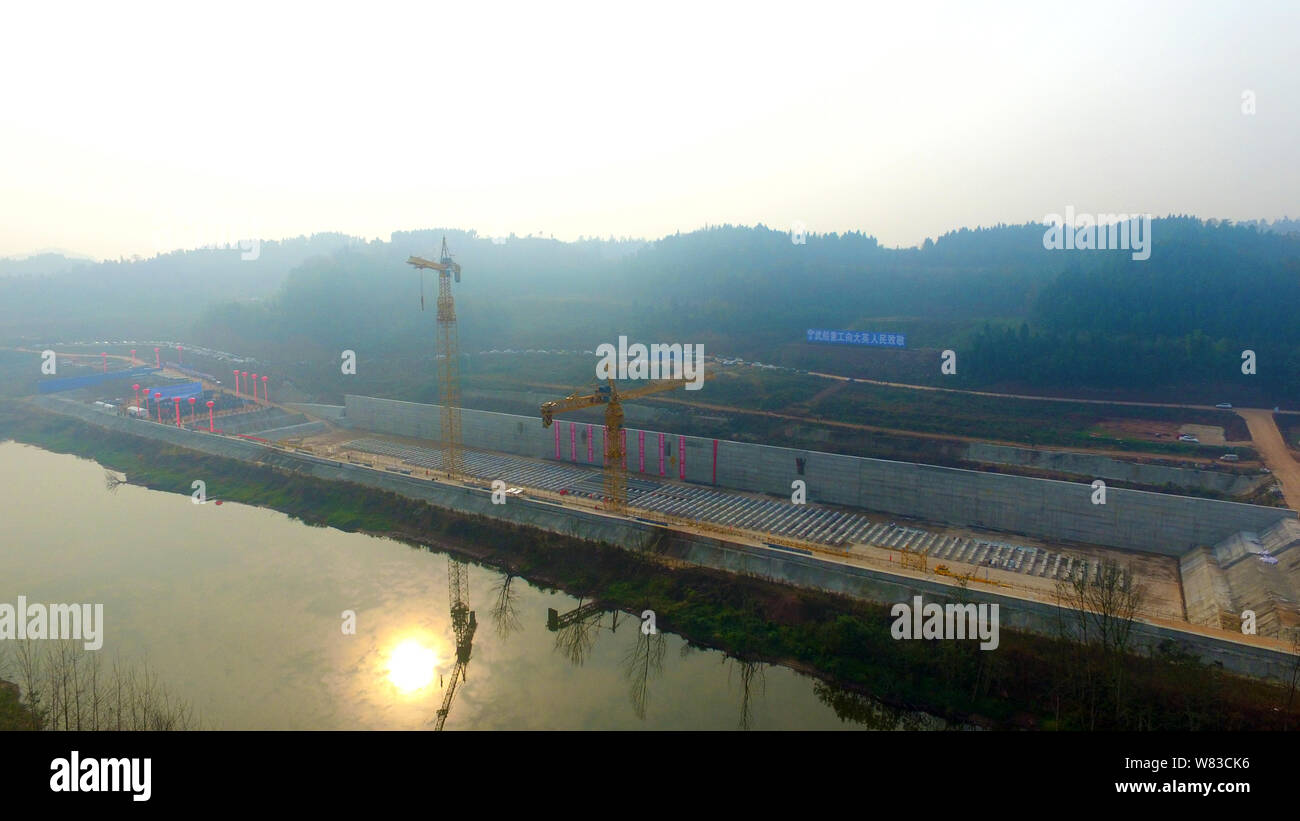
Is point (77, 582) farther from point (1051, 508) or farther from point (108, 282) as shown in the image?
point (108, 282)

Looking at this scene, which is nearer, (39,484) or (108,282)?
(39,484)

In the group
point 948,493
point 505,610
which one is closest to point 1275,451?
point 948,493

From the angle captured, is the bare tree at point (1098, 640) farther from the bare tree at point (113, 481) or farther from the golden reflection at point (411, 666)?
the bare tree at point (113, 481)

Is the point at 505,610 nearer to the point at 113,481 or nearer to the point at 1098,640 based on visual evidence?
the point at 1098,640

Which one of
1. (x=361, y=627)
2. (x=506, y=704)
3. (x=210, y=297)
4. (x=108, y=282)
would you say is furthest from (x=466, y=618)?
(x=108, y=282)

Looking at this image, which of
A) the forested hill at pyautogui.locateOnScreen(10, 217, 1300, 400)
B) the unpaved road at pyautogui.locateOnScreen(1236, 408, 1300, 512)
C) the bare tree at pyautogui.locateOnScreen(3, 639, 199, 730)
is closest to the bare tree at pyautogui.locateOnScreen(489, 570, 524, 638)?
the bare tree at pyautogui.locateOnScreen(3, 639, 199, 730)

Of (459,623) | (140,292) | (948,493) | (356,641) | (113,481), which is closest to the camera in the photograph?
(356,641)
